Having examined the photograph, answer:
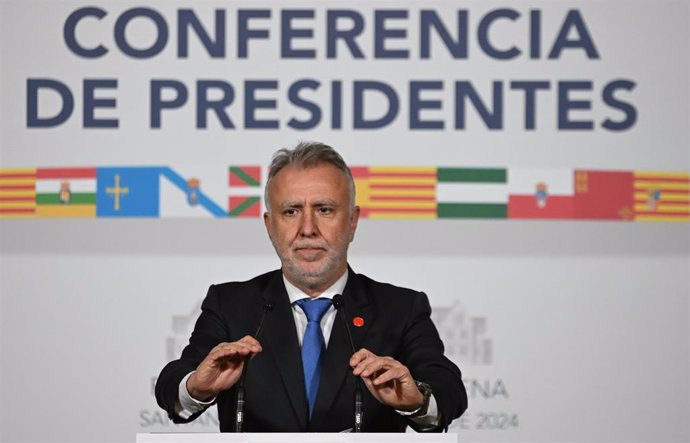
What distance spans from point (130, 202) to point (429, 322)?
244cm

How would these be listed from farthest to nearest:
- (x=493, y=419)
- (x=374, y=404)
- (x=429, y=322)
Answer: (x=493, y=419) < (x=429, y=322) < (x=374, y=404)

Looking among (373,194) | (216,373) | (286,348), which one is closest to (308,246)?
(286,348)

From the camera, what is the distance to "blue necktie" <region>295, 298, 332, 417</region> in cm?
256

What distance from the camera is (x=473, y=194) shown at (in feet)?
15.8

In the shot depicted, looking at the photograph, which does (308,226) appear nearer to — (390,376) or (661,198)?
(390,376)

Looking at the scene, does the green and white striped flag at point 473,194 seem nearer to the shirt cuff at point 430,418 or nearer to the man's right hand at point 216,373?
the shirt cuff at point 430,418

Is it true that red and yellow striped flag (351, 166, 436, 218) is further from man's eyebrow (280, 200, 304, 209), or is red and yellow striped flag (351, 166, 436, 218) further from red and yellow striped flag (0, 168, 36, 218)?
man's eyebrow (280, 200, 304, 209)

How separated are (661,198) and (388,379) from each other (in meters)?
3.14

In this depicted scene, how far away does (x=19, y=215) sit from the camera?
4.84 meters

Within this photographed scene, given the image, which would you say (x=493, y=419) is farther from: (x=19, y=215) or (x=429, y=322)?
(x=19, y=215)

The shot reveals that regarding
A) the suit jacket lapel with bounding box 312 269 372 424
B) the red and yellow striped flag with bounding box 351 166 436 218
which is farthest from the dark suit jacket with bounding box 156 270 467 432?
the red and yellow striped flag with bounding box 351 166 436 218

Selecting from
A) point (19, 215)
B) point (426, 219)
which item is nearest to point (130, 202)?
point (19, 215)

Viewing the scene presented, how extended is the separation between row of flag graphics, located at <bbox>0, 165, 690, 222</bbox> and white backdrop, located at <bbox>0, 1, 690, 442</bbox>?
5 centimetres

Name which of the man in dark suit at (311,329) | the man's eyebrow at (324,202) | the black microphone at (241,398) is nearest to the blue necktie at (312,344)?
the man in dark suit at (311,329)
